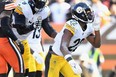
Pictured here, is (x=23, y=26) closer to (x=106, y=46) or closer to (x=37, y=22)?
(x=37, y=22)

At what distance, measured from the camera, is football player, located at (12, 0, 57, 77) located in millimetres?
9547

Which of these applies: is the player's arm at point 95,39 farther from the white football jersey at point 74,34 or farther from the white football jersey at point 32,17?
the white football jersey at point 32,17

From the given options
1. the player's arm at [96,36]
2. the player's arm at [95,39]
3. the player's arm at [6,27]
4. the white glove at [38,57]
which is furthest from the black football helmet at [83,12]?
the white glove at [38,57]

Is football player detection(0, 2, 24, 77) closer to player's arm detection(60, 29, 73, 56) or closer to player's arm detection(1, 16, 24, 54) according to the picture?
player's arm detection(1, 16, 24, 54)

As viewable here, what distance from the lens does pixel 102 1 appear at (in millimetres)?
15117

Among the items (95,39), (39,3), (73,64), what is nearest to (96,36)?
(95,39)

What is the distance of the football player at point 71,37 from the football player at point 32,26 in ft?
1.74

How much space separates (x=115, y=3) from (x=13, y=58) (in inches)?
254

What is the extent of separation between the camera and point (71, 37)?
9.13 metres

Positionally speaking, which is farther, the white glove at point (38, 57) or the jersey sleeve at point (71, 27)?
the white glove at point (38, 57)

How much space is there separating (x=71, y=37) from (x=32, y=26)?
0.88m

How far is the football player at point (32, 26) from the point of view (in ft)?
31.3

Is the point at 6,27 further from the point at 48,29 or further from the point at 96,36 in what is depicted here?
the point at 96,36

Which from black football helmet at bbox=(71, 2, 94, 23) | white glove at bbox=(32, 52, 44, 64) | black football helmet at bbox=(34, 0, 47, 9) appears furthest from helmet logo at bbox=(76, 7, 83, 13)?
white glove at bbox=(32, 52, 44, 64)
